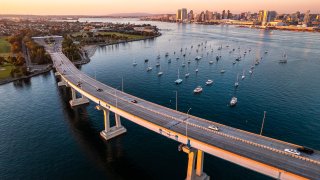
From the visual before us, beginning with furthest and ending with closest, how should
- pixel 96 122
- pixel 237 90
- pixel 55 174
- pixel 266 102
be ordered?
1. pixel 237 90
2. pixel 266 102
3. pixel 96 122
4. pixel 55 174

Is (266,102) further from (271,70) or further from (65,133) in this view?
(65,133)

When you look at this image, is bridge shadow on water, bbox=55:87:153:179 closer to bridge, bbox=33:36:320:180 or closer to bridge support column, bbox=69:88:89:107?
bridge support column, bbox=69:88:89:107

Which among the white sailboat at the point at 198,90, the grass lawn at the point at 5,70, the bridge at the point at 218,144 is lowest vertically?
the white sailboat at the point at 198,90

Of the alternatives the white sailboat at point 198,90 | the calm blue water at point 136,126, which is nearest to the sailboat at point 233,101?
the calm blue water at point 136,126

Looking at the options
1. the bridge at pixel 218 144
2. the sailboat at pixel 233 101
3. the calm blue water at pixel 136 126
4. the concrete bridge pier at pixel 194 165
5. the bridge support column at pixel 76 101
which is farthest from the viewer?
the bridge support column at pixel 76 101

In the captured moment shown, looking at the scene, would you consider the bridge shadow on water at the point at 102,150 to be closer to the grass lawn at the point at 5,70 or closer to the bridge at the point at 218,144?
the bridge at the point at 218,144

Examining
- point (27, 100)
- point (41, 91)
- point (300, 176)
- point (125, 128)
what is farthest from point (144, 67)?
point (300, 176)

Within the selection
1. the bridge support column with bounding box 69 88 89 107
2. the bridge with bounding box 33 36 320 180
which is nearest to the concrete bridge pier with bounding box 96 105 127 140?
the bridge with bounding box 33 36 320 180

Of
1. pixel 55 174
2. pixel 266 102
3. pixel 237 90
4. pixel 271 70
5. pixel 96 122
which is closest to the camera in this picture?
pixel 55 174
